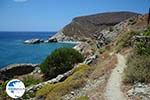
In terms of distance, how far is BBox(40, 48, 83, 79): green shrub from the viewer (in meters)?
33.8

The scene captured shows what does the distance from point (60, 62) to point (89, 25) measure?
147574 millimetres

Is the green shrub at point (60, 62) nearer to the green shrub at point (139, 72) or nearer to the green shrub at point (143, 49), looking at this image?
the green shrub at point (143, 49)

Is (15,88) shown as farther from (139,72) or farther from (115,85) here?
(139,72)

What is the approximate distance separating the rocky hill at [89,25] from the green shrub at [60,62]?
5168 inches

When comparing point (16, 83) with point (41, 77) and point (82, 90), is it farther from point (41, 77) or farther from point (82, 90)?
point (41, 77)

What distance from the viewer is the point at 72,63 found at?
113 ft

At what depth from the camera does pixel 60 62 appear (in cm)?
3419

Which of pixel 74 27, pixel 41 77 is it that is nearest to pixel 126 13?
pixel 74 27

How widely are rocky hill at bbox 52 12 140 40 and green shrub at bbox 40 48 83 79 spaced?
131270 millimetres

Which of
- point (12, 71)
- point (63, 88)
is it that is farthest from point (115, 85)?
point (12, 71)

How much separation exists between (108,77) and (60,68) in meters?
13.7

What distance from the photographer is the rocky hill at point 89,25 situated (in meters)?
169

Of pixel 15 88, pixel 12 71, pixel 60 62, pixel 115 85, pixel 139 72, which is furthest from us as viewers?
pixel 12 71

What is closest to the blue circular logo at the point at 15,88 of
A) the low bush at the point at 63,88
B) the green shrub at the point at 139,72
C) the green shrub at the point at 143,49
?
the low bush at the point at 63,88
